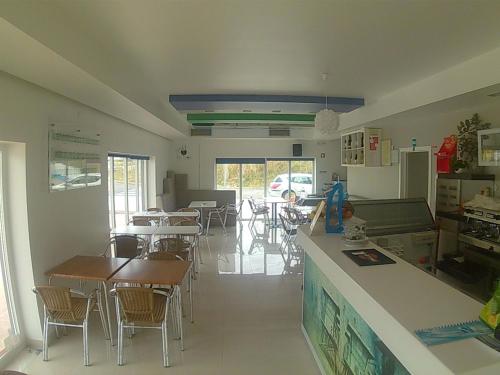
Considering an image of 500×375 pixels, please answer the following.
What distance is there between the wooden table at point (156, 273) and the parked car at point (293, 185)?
248 inches

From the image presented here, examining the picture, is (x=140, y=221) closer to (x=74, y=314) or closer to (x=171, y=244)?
(x=171, y=244)

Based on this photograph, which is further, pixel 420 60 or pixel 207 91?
pixel 207 91

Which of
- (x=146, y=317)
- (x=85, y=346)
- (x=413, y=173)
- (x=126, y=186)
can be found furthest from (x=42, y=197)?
(x=413, y=173)

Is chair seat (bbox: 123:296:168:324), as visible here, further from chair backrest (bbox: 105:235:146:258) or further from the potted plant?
the potted plant

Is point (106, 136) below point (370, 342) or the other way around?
the other way around

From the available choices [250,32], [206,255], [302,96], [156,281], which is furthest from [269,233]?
[250,32]

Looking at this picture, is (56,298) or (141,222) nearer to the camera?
(56,298)

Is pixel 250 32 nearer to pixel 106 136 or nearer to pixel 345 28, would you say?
pixel 345 28

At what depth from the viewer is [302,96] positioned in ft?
15.4

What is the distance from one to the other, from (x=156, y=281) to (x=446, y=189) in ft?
12.4

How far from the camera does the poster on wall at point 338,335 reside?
1.52 m

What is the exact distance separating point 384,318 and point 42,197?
122 inches

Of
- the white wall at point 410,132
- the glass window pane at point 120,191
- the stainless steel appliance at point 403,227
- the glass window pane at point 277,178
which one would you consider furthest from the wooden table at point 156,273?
the glass window pane at point 277,178

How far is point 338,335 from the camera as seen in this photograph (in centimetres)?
204
